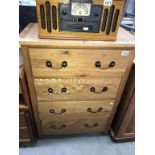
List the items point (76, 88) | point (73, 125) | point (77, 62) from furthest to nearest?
point (73, 125)
point (76, 88)
point (77, 62)

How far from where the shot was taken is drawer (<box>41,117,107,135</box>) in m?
1.31

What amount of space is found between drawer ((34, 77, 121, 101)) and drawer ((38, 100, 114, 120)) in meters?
0.05

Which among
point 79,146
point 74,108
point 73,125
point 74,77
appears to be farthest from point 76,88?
point 79,146

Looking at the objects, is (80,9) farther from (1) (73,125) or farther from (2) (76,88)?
(1) (73,125)

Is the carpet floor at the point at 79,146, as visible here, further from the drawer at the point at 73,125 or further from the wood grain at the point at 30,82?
the wood grain at the point at 30,82

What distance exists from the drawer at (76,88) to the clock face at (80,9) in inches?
16.2

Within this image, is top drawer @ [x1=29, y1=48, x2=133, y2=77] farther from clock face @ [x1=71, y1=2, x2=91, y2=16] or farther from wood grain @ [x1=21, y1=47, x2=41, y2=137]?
clock face @ [x1=71, y1=2, x2=91, y2=16]

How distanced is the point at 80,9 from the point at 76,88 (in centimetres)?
50

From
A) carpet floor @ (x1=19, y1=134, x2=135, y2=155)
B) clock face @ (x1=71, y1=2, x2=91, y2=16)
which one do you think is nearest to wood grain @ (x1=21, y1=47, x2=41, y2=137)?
carpet floor @ (x1=19, y1=134, x2=135, y2=155)

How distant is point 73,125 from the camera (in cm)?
135
